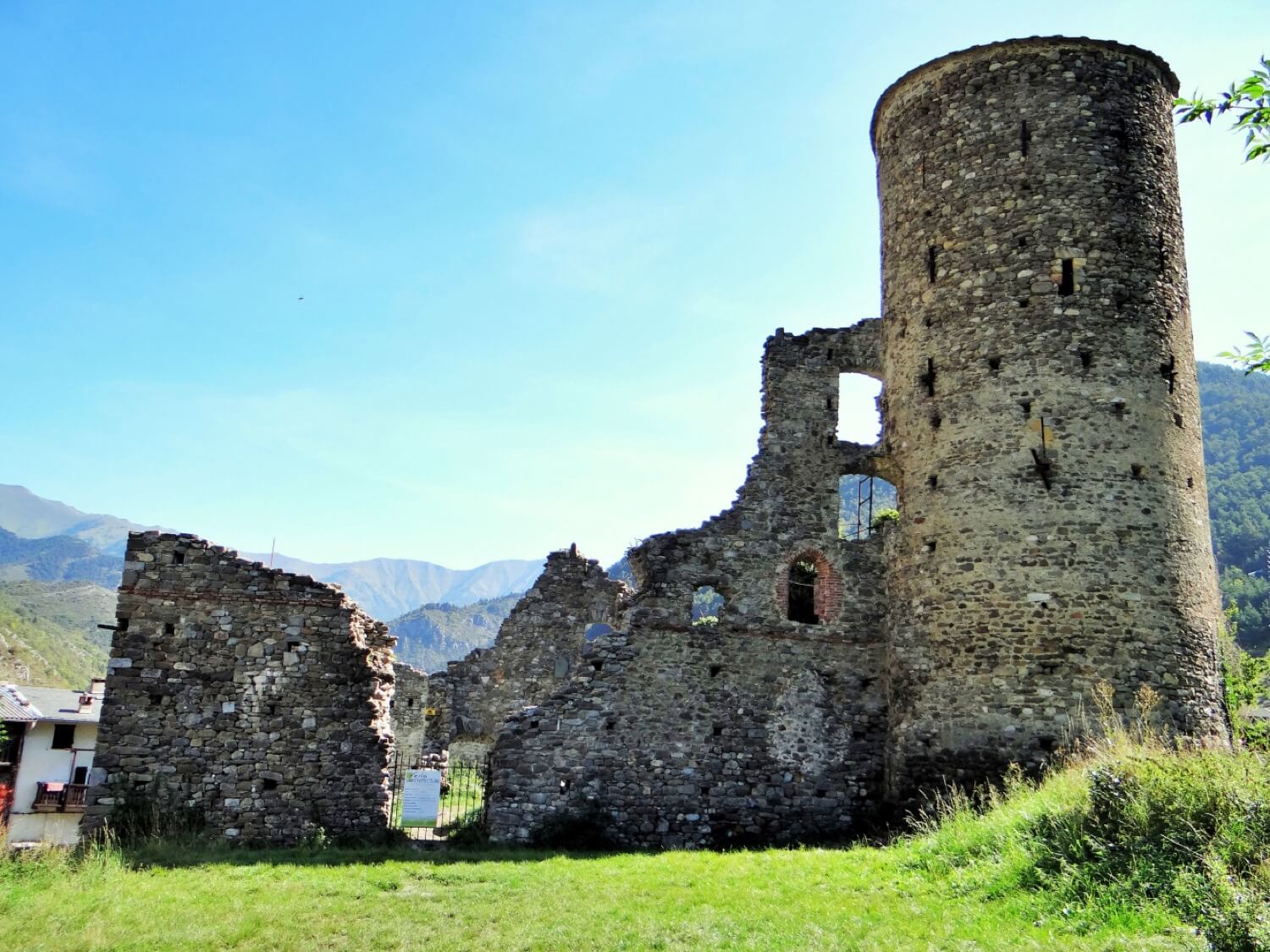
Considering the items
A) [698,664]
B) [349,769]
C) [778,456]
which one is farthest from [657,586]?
[349,769]

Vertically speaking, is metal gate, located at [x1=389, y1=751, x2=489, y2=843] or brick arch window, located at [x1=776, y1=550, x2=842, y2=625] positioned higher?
brick arch window, located at [x1=776, y1=550, x2=842, y2=625]

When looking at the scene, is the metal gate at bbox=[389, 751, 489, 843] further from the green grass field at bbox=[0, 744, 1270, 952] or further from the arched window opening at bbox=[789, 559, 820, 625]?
the arched window opening at bbox=[789, 559, 820, 625]

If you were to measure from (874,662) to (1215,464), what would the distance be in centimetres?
10695

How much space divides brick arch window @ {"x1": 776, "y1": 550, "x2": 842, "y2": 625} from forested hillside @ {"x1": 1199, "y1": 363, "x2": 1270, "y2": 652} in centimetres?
5870

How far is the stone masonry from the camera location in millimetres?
16312

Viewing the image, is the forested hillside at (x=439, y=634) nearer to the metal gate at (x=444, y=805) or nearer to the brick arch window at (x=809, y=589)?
the metal gate at (x=444, y=805)

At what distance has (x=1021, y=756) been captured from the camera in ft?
51.6

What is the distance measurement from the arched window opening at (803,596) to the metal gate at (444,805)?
7.07m

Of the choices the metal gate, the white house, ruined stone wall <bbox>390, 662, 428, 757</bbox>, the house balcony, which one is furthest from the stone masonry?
the white house

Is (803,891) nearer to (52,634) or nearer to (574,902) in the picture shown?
(574,902)

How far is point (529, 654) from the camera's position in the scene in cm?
2319

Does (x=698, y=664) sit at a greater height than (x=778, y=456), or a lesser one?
lesser

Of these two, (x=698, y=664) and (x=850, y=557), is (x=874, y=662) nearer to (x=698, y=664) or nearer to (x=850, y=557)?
(x=850, y=557)

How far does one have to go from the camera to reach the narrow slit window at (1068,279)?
17484 mm
